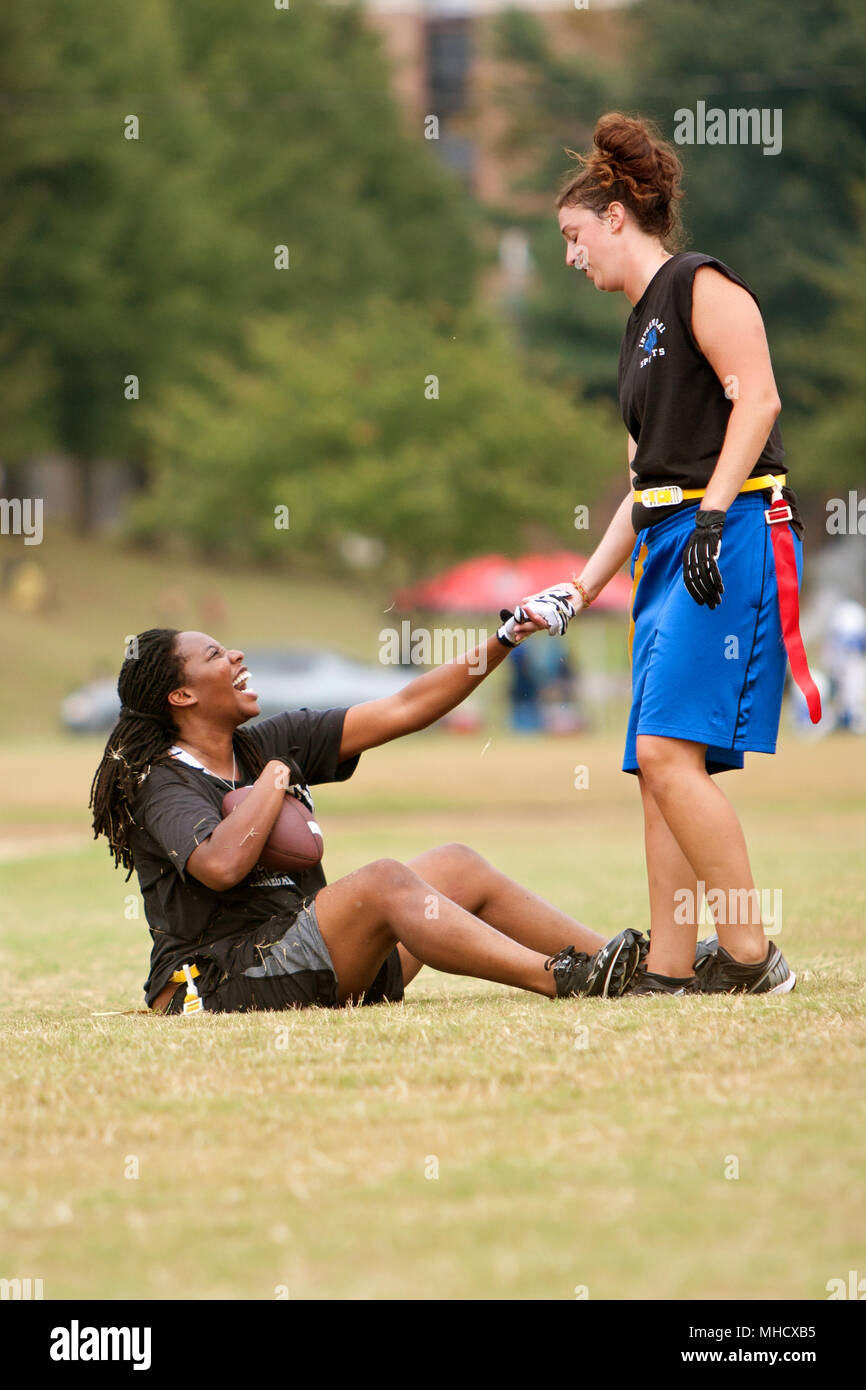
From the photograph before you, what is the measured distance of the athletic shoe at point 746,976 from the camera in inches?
196

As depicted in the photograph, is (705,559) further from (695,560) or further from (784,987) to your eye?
(784,987)

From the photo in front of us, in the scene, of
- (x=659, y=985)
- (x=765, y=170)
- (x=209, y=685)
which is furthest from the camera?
(x=765, y=170)

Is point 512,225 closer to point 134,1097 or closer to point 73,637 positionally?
point 73,637

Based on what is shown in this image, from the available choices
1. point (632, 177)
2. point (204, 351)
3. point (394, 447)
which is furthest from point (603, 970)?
point (204, 351)

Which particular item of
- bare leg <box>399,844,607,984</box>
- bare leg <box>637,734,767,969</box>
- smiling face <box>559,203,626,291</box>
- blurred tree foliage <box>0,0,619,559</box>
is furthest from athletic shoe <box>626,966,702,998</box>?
blurred tree foliage <box>0,0,619,559</box>

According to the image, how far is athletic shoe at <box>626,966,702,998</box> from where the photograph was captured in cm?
506

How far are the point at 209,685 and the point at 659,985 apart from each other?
1.65 meters

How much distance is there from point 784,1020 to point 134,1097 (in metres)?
1.65

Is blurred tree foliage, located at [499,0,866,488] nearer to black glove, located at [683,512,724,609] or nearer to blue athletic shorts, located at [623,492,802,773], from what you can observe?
blue athletic shorts, located at [623,492,802,773]

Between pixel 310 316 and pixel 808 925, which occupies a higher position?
pixel 310 316

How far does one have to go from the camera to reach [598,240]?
5.35m

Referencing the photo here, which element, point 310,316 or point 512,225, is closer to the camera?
point 310,316
